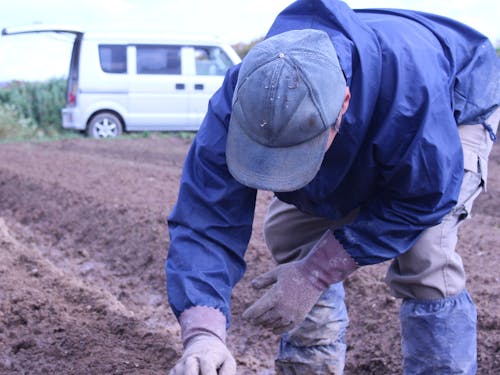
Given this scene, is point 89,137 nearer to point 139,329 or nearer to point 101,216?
point 101,216

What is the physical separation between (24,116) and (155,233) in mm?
10723

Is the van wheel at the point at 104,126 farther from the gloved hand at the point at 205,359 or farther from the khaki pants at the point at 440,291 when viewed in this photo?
the gloved hand at the point at 205,359

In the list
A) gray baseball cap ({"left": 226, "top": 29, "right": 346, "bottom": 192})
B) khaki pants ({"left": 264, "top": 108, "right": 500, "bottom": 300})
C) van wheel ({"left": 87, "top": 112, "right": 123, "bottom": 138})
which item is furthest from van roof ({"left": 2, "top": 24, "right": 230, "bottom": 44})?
gray baseball cap ({"left": 226, "top": 29, "right": 346, "bottom": 192})

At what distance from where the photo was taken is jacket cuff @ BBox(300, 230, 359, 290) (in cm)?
219

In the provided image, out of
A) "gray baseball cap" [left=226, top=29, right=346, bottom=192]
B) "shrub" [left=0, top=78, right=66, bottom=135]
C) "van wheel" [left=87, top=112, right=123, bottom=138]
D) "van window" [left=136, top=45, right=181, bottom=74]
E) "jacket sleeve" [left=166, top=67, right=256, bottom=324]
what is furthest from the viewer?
"shrub" [left=0, top=78, right=66, bottom=135]

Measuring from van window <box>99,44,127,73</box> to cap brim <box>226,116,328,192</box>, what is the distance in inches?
394

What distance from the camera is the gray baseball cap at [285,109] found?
1.80 metres

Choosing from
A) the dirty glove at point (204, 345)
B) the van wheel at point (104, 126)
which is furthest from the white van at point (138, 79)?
the dirty glove at point (204, 345)

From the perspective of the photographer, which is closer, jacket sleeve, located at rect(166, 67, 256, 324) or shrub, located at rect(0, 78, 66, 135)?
jacket sleeve, located at rect(166, 67, 256, 324)

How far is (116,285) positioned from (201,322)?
2.64 metres

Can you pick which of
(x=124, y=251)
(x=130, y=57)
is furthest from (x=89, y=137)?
(x=124, y=251)

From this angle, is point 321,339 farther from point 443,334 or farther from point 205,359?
point 205,359

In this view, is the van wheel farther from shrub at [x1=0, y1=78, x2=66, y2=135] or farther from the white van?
shrub at [x1=0, y1=78, x2=66, y2=135]

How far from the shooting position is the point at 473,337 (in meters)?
2.35
